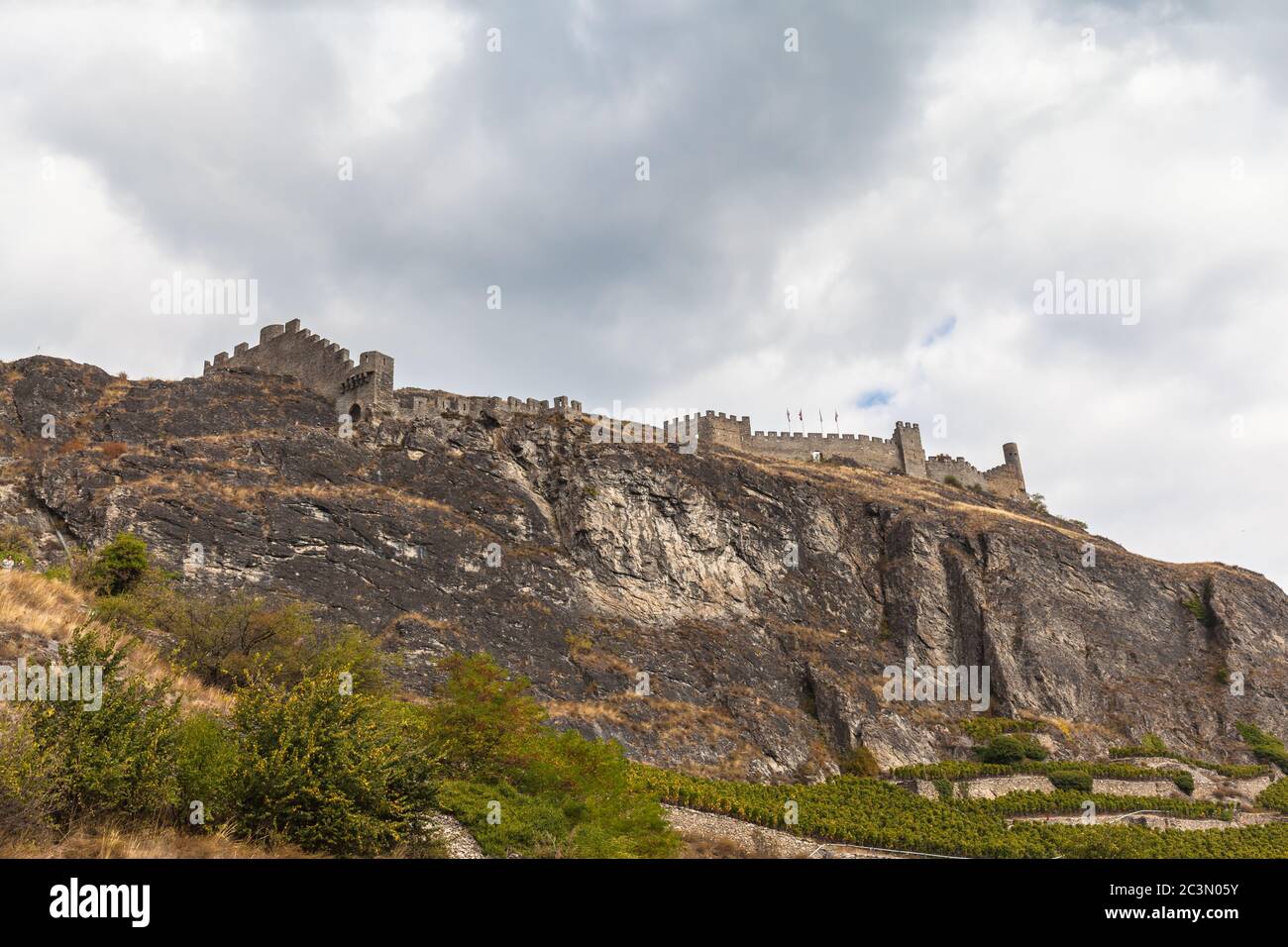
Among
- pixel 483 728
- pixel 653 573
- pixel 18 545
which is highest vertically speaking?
pixel 18 545

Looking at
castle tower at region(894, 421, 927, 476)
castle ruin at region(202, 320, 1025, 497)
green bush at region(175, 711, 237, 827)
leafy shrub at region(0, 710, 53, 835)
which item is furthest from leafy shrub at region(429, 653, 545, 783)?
castle tower at region(894, 421, 927, 476)

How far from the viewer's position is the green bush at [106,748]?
466 inches

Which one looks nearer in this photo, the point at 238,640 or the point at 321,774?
the point at 321,774

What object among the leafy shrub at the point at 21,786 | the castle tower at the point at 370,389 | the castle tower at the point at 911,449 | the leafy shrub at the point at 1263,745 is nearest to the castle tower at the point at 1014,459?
the castle tower at the point at 911,449

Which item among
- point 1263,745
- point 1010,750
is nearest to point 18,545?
point 1010,750

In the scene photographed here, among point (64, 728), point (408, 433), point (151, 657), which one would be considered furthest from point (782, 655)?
point (64, 728)

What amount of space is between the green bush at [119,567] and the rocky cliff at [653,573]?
15.1ft

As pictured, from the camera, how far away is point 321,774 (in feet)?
45.0

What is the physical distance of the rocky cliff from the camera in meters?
38.0

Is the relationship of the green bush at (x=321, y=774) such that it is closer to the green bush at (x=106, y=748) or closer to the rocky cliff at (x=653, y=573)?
the green bush at (x=106, y=748)

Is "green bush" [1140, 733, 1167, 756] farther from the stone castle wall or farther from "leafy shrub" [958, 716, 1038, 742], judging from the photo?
the stone castle wall

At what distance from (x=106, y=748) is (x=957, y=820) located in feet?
113

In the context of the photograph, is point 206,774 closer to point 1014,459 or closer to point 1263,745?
point 1263,745
